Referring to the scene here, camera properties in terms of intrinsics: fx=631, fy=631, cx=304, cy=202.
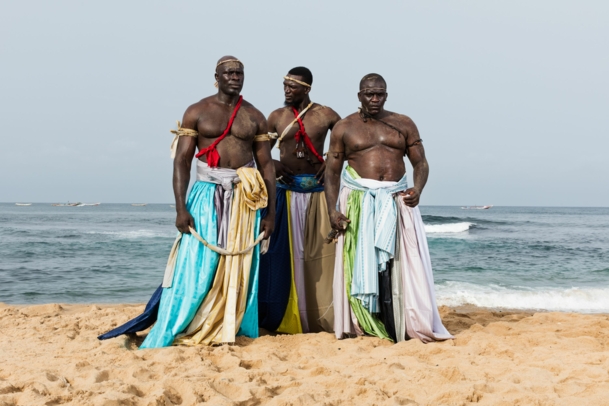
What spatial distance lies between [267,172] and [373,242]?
104cm

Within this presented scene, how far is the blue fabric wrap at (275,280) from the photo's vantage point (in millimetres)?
5520

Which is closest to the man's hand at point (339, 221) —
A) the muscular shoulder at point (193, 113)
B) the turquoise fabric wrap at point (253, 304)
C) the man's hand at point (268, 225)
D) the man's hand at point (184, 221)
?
the man's hand at point (268, 225)

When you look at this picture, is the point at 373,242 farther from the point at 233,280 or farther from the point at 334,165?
the point at 233,280

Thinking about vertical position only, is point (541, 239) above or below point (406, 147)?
below

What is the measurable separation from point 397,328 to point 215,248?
1.56 metres

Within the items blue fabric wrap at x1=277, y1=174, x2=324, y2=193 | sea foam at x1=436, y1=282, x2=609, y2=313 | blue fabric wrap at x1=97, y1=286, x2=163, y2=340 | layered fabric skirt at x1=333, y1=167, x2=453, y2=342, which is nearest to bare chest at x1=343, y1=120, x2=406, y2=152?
layered fabric skirt at x1=333, y1=167, x2=453, y2=342

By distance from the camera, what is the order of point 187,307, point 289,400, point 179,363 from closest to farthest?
1. point 289,400
2. point 179,363
3. point 187,307

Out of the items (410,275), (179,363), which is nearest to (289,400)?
(179,363)

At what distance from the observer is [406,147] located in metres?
5.22

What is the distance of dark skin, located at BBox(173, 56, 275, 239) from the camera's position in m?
4.93

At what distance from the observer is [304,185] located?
18.6 ft

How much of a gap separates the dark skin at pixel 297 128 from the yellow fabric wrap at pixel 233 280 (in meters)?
0.74

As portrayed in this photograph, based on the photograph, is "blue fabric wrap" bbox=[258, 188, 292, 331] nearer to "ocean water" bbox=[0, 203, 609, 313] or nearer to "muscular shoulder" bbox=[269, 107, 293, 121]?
"muscular shoulder" bbox=[269, 107, 293, 121]

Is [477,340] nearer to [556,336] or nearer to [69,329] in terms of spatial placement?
[556,336]
